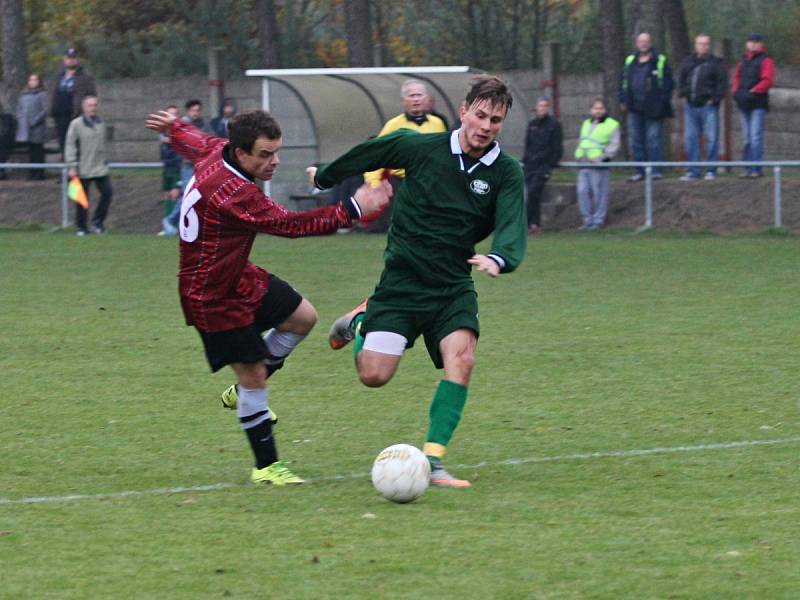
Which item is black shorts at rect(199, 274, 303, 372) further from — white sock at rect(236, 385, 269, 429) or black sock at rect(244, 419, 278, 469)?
black sock at rect(244, 419, 278, 469)

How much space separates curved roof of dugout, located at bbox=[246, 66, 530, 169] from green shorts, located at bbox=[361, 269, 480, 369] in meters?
15.5

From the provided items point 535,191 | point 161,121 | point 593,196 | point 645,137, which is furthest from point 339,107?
point 161,121

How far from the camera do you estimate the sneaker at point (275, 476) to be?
6383mm

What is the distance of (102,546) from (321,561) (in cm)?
80

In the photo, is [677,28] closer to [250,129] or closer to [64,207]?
[64,207]

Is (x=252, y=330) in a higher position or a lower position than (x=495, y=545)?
higher

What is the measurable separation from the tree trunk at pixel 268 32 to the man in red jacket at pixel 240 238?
21.4 meters

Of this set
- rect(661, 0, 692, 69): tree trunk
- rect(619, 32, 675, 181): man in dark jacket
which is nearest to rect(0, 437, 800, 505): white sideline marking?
rect(619, 32, 675, 181): man in dark jacket

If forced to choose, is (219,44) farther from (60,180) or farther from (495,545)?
(495,545)

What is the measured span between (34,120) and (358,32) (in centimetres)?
559

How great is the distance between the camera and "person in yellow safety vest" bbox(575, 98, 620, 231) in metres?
19.5

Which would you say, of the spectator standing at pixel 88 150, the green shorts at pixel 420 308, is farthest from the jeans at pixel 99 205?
the green shorts at pixel 420 308

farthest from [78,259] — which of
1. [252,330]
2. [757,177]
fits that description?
[252,330]

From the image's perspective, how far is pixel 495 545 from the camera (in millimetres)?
5328
